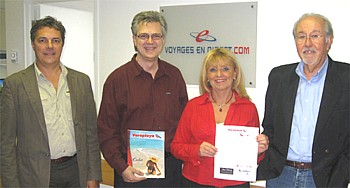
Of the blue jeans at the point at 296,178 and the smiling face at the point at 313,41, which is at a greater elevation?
the smiling face at the point at 313,41

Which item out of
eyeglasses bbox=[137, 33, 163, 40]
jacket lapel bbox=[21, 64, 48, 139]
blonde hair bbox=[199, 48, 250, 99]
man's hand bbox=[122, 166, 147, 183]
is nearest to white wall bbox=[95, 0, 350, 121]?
blonde hair bbox=[199, 48, 250, 99]

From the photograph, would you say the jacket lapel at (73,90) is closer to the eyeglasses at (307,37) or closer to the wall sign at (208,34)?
the eyeglasses at (307,37)

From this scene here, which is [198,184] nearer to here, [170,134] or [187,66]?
[170,134]

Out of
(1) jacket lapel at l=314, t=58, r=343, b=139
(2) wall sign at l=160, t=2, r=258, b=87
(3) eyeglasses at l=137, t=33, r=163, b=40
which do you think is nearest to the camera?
(1) jacket lapel at l=314, t=58, r=343, b=139

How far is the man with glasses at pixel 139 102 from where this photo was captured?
7.86 ft

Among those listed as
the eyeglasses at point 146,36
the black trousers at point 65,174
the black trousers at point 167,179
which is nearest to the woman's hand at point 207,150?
the black trousers at point 167,179

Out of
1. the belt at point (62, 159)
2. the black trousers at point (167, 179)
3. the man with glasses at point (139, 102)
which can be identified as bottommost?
the black trousers at point (167, 179)

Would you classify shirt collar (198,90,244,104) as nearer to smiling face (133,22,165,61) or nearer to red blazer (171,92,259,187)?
red blazer (171,92,259,187)

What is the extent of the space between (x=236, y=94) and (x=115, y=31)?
91.2 inches

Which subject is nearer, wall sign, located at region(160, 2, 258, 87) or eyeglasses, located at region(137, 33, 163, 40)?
eyeglasses, located at region(137, 33, 163, 40)

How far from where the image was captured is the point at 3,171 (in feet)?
7.66

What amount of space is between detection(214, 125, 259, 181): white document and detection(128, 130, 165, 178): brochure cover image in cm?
37

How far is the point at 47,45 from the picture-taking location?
2389 millimetres

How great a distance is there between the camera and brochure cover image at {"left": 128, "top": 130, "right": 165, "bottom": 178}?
7.82ft
